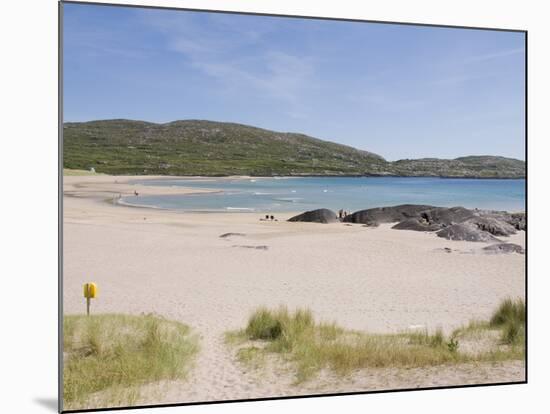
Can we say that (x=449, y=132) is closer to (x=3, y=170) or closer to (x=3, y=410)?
(x=3, y=170)

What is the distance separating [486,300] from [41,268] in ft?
12.1

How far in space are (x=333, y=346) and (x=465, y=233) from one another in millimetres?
1544

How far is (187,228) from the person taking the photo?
5.58 meters

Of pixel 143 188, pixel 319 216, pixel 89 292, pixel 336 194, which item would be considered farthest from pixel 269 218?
pixel 89 292

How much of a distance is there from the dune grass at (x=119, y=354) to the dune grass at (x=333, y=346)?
457 millimetres

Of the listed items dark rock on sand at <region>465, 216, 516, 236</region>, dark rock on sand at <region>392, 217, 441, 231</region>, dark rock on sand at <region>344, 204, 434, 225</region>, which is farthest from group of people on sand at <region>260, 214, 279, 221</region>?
dark rock on sand at <region>465, 216, 516, 236</region>

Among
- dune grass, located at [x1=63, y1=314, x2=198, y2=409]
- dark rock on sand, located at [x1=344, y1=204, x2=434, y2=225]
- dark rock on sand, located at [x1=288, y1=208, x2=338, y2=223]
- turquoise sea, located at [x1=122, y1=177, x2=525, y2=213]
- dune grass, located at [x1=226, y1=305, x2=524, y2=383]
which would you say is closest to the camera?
dune grass, located at [x1=63, y1=314, x2=198, y2=409]

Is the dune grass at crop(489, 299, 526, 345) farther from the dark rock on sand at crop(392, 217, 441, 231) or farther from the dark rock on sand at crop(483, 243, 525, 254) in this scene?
the dark rock on sand at crop(392, 217, 441, 231)

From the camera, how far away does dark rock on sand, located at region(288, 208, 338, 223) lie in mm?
5832

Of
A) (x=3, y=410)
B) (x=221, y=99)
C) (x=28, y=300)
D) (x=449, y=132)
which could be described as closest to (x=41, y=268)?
(x=28, y=300)

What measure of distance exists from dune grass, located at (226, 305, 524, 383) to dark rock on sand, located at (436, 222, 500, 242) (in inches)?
30.6

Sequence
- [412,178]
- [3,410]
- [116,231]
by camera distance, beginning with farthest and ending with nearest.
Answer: [412,178] < [116,231] < [3,410]

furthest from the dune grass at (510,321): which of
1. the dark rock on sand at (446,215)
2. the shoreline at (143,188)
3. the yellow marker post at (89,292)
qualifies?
the yellow marker post at (89,292)

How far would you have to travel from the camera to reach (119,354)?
209 inches
